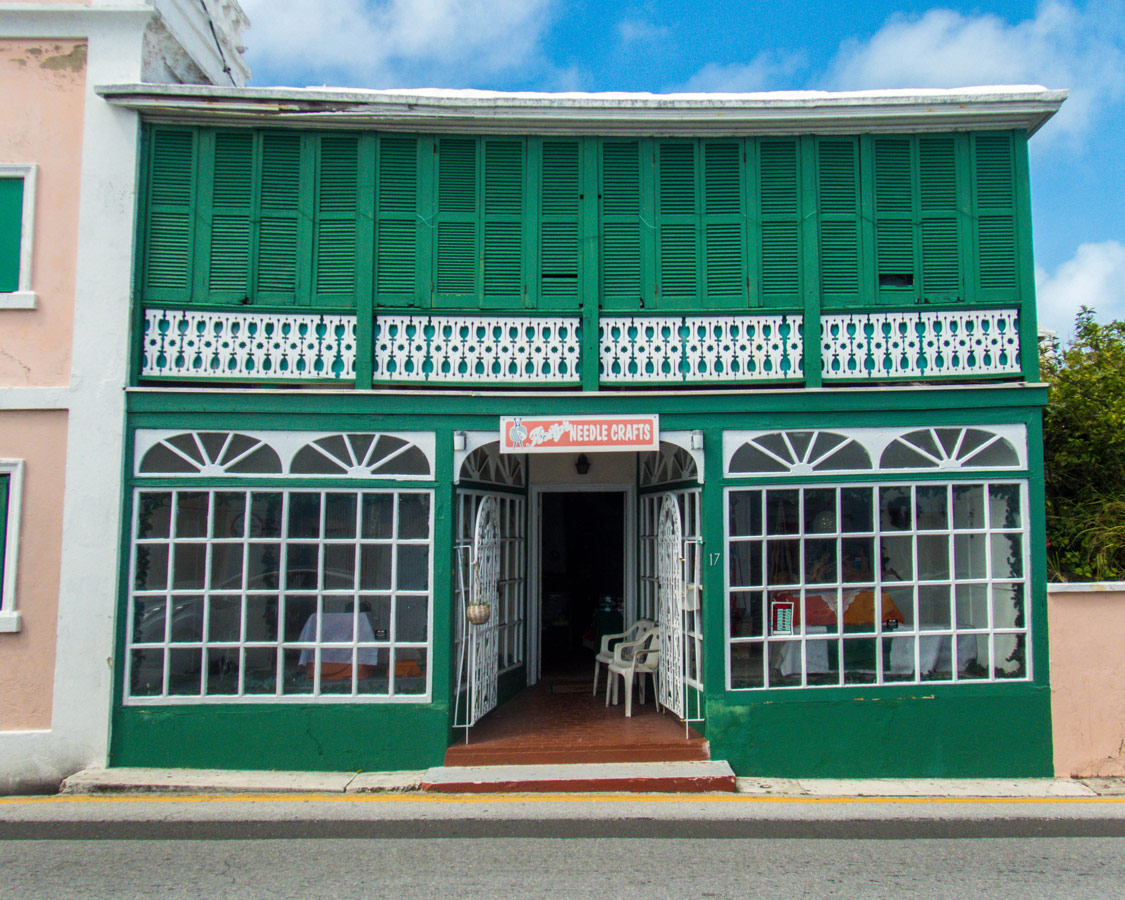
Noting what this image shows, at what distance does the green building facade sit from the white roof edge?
0.03 m

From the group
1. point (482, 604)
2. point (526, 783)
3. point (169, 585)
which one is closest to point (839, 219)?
point (482, 604)

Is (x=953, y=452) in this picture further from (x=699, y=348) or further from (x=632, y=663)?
(x=632, y=663)

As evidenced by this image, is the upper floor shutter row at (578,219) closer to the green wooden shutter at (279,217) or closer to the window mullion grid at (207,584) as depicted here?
the green wooden shutter at (279,217)

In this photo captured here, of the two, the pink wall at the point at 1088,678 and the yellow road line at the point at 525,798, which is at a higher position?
the pink wall at the point at 1088,678

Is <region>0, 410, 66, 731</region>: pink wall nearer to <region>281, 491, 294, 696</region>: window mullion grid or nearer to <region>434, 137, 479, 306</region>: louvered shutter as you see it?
<region>281, 491, 294, 696</region>: window mullion grid

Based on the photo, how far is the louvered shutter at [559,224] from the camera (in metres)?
7.93

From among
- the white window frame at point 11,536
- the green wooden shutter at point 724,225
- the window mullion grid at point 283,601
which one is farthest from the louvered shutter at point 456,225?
the white window frame at point 11,536

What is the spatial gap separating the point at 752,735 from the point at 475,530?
3.27 meters

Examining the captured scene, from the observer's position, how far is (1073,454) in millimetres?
9477

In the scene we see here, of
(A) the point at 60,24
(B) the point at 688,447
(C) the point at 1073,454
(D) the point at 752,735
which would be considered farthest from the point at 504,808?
(A) the point at 60,24

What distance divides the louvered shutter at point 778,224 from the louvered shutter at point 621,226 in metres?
1.23

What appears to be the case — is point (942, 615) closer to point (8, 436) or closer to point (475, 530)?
point (475, 530)

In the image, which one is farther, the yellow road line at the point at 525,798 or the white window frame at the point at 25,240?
the white window frame at the point at 25,240

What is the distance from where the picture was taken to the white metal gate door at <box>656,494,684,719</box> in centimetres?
805
